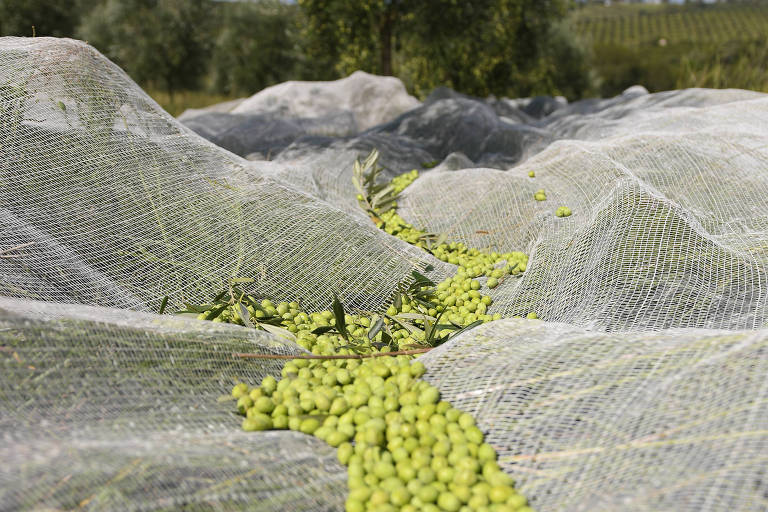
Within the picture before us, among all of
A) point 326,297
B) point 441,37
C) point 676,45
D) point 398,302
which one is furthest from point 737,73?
point 676,45

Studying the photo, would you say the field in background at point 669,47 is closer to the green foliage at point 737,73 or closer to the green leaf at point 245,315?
the green foliage at point 737,73

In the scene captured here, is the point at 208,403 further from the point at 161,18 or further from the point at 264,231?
the point at 161,18

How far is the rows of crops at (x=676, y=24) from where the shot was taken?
2379 inches

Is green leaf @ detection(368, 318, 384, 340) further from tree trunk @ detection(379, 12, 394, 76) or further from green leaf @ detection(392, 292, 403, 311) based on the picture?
tree trunk @ detection(379, 12, 394, 76)

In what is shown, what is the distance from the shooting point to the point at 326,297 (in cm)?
249

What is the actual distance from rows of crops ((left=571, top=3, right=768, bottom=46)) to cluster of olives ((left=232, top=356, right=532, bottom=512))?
6240cm

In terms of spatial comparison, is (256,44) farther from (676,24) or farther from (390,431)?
(676,24)

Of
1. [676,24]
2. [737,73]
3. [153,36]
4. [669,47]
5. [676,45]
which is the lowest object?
[737,73]

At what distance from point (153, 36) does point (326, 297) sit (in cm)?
1850

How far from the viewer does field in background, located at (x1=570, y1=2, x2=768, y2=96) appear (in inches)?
314

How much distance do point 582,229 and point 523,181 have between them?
873 mm

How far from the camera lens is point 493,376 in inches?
58.1

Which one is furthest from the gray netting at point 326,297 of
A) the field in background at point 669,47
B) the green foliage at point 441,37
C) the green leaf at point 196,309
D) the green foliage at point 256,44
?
the green foliage at point 256,44

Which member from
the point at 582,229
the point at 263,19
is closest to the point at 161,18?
the point at 263,19
